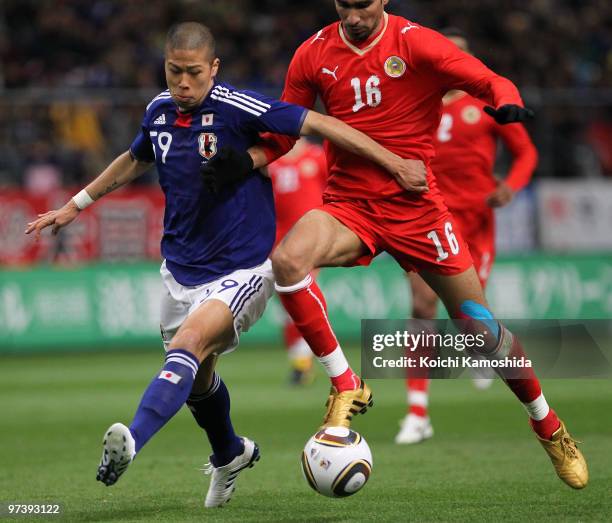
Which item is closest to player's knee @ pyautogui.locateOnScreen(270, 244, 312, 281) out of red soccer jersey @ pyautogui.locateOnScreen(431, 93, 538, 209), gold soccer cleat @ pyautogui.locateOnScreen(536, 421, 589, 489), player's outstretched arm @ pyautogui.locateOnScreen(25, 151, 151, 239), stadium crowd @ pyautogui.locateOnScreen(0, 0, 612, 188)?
player's outstretched arm @ pyautogui.locateOnScreen(25, 151, 151, 239)

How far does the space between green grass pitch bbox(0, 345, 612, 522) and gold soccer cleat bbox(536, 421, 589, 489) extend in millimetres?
113

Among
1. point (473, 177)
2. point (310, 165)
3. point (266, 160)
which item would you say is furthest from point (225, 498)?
point (310, 165)

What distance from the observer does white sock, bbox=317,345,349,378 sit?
622 cm

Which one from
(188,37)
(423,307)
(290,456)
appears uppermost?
(188,37)

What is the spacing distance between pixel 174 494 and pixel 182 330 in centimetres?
141

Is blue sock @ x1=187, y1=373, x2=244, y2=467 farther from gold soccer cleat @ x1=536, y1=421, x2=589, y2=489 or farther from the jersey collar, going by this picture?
the jersey collar

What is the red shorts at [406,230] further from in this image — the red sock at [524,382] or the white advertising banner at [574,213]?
the white advertising banner at [574,213]

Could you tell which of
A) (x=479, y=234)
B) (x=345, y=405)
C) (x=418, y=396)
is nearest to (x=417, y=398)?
(x=418, y=396)

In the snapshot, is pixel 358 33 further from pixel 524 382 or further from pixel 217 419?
pixel 217 419

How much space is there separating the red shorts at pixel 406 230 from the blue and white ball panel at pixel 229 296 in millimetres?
534

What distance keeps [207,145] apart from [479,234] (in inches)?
172

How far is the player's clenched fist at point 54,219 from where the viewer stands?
650cm

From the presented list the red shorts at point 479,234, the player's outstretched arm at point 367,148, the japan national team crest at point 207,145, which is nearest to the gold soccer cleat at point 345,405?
the player's outstretched arm at point 367,148

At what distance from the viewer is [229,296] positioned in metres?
6.14
